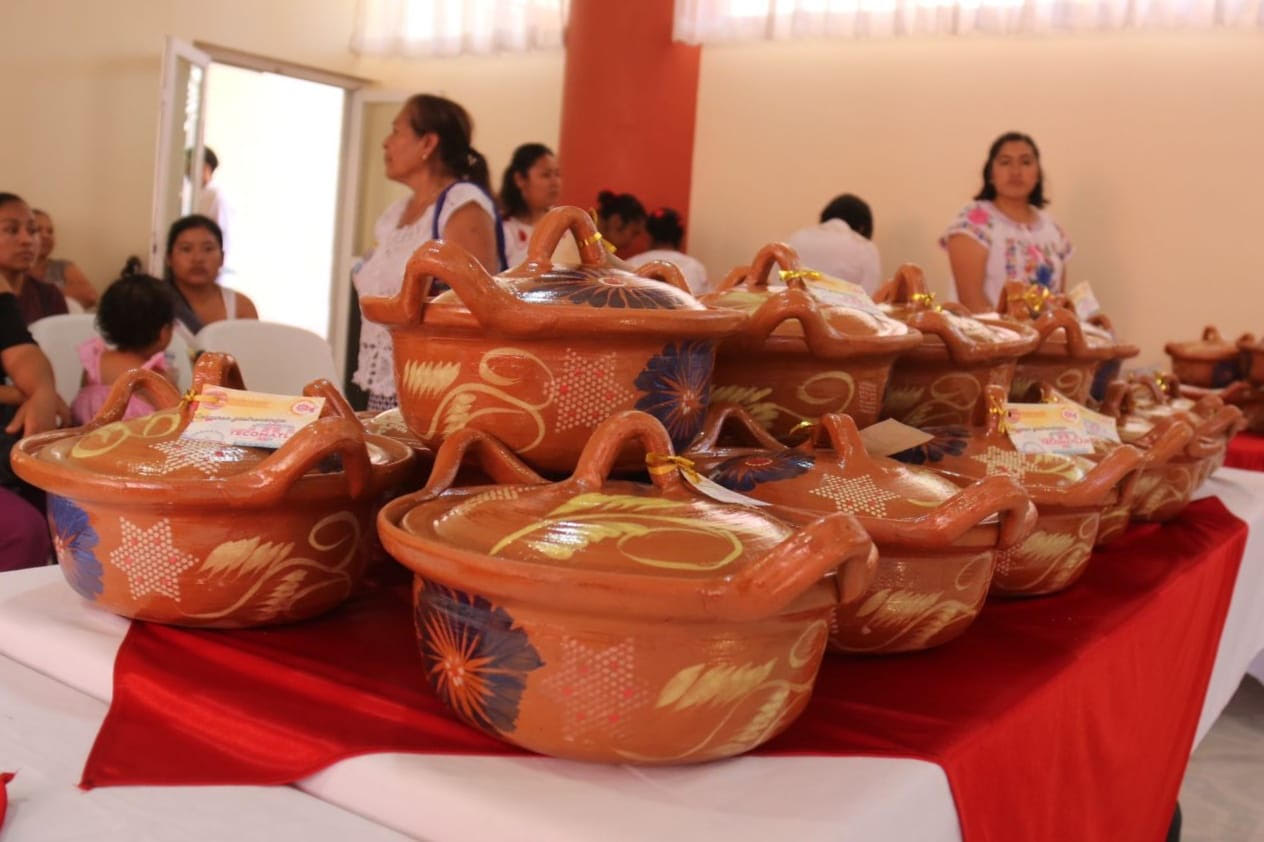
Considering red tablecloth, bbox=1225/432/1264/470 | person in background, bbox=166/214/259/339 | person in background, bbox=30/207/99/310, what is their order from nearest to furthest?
red tablecloth, bbox=1225/432/1264/470
person in background, bbox=166/214/259/339
person in background, bbox=30/207/99/310

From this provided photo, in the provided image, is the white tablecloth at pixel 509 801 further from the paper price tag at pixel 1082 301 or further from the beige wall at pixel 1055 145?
the beige wall at pixel 1055 145

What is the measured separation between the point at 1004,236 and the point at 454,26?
358 centimetres

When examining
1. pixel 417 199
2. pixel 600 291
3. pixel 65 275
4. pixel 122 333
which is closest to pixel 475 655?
pixel 600 291

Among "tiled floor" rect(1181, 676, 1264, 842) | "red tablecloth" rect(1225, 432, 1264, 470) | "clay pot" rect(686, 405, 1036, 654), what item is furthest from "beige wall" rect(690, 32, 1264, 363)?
"clay pot" rect(686, 405, 1036, 654)

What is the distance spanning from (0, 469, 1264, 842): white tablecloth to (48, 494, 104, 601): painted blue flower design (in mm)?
125

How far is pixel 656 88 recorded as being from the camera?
15.9 ft

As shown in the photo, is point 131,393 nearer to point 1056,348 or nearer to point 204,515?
point 204,515

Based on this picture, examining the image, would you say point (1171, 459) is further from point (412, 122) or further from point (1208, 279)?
point (1208, 279)

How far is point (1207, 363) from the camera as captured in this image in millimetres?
2939

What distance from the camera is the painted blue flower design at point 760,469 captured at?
96 centimetres

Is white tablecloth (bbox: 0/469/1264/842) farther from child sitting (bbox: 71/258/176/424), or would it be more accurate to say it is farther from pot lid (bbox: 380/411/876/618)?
child sitting (bbox: 71/258/176/424)

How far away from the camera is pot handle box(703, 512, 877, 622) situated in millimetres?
619

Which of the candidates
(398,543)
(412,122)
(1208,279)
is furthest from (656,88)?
(398,543)

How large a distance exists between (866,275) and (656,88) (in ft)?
4.64
